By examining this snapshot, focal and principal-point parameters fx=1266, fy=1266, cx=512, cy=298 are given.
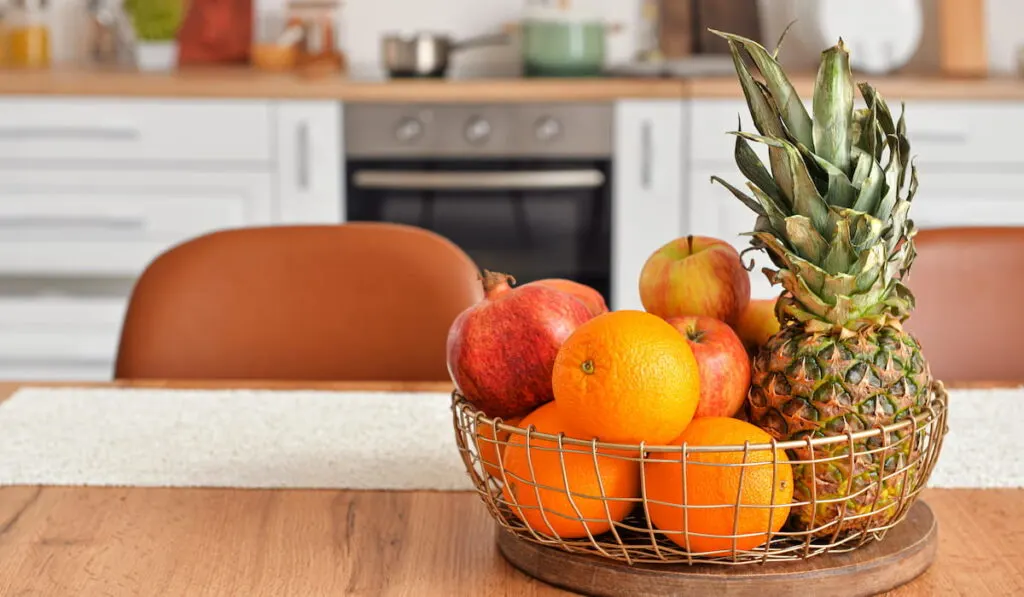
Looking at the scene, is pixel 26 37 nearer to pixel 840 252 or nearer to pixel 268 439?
pixel 268 439

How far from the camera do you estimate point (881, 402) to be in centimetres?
74

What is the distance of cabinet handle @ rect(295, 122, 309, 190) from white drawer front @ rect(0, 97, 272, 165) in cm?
6

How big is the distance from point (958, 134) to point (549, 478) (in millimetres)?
2388

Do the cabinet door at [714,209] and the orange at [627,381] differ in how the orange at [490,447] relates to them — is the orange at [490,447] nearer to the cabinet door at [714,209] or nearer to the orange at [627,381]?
the orange at [627,381]

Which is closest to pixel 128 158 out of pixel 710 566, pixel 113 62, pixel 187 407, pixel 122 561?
pixel 113 62

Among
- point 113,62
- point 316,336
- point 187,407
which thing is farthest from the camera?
point 113,62

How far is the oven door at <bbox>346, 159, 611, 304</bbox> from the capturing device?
2891 millimetres

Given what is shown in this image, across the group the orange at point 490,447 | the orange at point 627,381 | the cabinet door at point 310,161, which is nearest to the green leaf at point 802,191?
the orange at point 627,381

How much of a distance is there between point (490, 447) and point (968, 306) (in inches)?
36.9

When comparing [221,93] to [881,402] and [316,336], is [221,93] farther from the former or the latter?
[881,402]

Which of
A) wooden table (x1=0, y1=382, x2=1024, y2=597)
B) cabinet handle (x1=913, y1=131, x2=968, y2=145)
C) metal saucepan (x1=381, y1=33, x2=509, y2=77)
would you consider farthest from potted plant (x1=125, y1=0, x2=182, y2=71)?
wooden table (x1=0, y1=382, x2=1024, y2=597)

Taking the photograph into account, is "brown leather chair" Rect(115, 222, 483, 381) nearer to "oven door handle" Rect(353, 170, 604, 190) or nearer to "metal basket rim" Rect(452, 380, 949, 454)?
"metal basket rim" Rect(452, 380, 949, 454)

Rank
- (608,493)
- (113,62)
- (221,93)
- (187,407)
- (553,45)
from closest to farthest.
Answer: (608,493), (187,407), (221,93), (553,45), (113,62)

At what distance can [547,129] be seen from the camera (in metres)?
2.87
